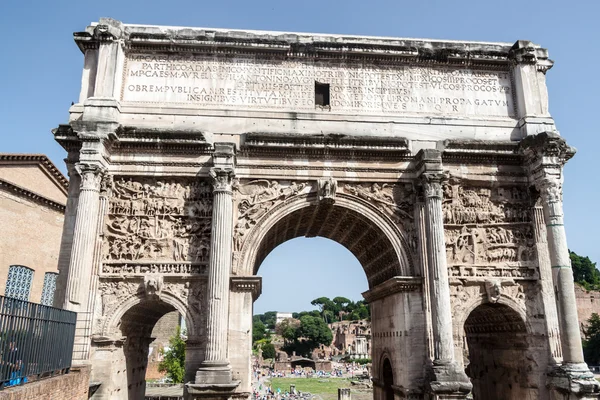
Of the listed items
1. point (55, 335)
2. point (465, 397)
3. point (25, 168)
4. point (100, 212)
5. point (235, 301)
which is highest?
point (25, 168)

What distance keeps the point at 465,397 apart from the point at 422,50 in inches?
362

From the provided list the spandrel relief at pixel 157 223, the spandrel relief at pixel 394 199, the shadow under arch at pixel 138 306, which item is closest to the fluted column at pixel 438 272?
the spandrel relief at pixel 394 199

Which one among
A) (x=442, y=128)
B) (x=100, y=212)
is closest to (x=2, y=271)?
(x=100, y=212)

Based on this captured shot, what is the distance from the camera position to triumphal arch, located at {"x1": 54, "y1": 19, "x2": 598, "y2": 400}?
11.7 m

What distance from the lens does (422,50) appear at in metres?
14.0

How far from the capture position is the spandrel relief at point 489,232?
12.8 metres

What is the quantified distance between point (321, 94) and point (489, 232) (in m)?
5.96

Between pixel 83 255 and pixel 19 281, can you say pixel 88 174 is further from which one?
pixel 19 281

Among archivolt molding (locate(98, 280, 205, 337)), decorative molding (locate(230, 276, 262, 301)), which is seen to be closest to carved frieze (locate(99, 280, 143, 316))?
archivolt molding (locate(98, 280, 205, 337))

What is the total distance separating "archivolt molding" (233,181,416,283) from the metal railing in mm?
4457

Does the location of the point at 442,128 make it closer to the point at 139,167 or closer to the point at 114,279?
the point at 139,167

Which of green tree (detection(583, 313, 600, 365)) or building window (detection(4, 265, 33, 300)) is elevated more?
building window (detection(4, 265, 33, 300))

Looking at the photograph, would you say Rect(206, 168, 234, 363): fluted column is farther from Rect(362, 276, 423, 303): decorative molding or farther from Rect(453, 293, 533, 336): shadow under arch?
Rect(453, 293, 533, 336): shadow under arch

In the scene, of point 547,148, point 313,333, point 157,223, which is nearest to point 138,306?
point 157,223
